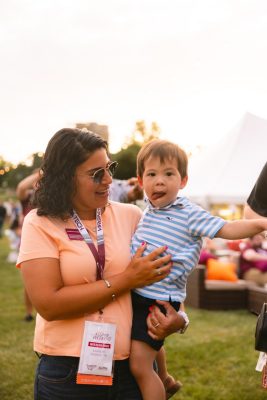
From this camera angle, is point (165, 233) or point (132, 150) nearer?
point (165, 233)

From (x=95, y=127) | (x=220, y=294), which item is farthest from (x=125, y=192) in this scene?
(x=220, y=294)

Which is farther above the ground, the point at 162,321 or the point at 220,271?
the point at 162,321

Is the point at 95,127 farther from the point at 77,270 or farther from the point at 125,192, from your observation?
the point at 77,270

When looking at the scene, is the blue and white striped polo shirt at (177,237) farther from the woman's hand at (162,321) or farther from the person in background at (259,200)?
the person in background at (259,200)

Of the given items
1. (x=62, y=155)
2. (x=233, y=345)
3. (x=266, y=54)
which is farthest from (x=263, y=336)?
(x=233, y=345)

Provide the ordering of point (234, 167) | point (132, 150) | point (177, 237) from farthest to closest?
point (132, 150) < point (234, 167) < point (177, 237)

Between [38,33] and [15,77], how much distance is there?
486 cm

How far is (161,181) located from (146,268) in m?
0.46

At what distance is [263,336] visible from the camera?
7.88 feet

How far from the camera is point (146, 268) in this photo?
2.11 m

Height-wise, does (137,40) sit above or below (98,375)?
above

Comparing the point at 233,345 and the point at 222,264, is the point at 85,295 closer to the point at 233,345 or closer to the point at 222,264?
the point at 233,345

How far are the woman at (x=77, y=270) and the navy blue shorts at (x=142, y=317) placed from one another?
0.14 feet

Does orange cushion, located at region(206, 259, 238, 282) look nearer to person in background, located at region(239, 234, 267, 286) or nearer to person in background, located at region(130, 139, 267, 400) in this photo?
person in background, located at region(239, 234, 267, 286)
